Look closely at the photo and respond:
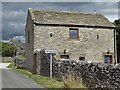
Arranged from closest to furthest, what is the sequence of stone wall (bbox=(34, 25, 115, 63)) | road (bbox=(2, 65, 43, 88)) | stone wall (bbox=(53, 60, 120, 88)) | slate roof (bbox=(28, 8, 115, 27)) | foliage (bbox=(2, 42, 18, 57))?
stone wall (bbox=(53, 60, 120, 88))
road (bbox=(2, 65, 43, 88))
stone wall (bbox=(34, 25, 115, 63))
slate roof (bbox=(28, 8, 115, 27))
foliage (bbox=(2, 42, 18, 57))

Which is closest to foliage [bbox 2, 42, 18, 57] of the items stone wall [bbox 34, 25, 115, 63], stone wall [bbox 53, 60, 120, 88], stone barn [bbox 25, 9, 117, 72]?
stone barn [bbox 25, 9, 117, 72]

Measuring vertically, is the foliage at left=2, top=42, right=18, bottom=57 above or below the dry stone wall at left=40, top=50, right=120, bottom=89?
below

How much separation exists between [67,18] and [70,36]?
2155 millimetres

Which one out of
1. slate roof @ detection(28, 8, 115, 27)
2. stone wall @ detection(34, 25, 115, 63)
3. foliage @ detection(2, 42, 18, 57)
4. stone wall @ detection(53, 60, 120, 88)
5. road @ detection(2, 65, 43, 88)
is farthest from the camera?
foliage @ detection(2, 42, 18, 57)

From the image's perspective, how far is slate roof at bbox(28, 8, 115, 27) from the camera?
1230 inches

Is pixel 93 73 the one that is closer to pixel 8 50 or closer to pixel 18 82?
pixel 18 82

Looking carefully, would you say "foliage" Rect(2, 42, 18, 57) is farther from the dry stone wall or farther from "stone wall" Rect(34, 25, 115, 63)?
the dry stone wall

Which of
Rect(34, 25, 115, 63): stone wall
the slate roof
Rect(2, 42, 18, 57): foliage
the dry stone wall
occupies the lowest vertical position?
Rect(2, 42, 18, 57): foliage

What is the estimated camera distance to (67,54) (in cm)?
3109

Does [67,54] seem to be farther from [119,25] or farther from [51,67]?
[119,25]

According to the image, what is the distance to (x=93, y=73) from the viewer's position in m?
14.9

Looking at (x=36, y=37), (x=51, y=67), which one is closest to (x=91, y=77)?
(x=51, y=67)

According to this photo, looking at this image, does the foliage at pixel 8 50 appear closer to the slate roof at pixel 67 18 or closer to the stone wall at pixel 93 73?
the slate roof at pixel 67 18

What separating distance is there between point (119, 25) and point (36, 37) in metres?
20.7
